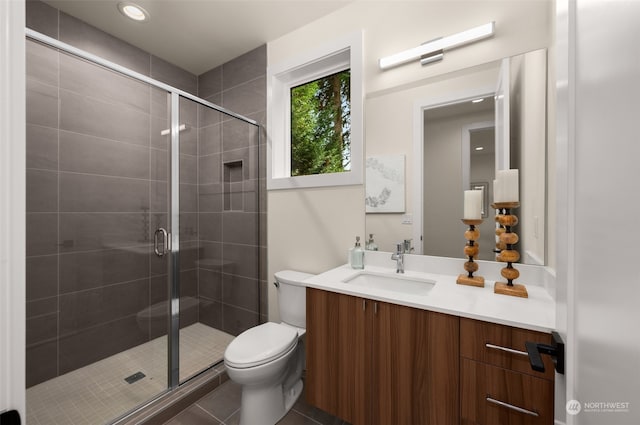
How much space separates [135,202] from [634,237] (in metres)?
2.12

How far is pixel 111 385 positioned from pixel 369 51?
2688 millimetres

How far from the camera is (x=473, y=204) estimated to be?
1360 millimetres

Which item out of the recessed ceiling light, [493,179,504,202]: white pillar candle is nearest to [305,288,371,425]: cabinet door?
[493,179,504,202]: white pillar candle

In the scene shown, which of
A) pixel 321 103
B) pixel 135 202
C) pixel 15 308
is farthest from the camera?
pixel 321 103

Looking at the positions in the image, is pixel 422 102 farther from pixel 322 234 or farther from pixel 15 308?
pixel 15 308

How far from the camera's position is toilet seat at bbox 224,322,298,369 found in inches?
52.4

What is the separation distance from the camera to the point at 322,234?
A: 1924mm

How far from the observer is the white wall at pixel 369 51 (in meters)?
1.34

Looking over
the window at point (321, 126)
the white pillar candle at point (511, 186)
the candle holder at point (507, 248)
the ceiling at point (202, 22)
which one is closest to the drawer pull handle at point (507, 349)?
the candle holder at point (507, 248)

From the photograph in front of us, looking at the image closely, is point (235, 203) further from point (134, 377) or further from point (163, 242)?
point (134, 377)

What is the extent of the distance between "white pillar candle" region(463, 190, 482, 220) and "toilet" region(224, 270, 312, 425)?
112 centimetres

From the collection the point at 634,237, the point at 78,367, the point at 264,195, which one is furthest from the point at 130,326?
the point at 634,237

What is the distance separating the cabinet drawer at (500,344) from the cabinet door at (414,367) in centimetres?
4

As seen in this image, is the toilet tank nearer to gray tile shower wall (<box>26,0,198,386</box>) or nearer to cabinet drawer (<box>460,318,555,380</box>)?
gray tile shower wall (<box>26,0,198,386</box>)
